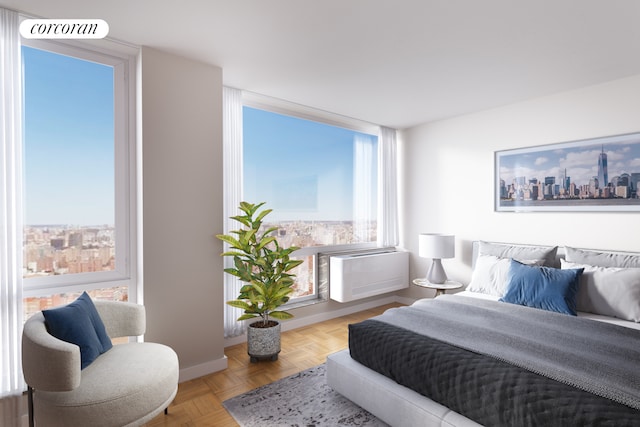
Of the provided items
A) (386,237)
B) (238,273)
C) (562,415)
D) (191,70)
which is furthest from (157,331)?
(386,237)

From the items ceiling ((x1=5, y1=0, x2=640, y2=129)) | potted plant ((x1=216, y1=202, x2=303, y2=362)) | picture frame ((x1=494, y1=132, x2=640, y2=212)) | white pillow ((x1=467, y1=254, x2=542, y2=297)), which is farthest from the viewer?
white pillow ((x1=467, y1=254, x2=542, y2=297))

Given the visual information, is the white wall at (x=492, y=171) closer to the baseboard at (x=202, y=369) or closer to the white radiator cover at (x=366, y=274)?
the white radiator cover at (x=366, y=274)

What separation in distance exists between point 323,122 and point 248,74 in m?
1.51

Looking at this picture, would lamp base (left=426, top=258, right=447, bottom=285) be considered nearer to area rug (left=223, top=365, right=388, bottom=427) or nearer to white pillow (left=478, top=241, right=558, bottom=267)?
white pillow (left=478, top=241, right=558, bottom=267)

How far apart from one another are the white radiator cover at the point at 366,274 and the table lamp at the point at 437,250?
0.64m

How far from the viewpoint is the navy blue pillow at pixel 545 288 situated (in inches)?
107

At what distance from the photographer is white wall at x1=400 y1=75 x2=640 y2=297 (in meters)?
3.21

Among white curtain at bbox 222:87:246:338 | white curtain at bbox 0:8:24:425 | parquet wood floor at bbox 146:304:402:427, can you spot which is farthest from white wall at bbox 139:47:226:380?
white curtain at bbox 0:8:24:425

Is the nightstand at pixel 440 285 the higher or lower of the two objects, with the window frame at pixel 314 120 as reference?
lower

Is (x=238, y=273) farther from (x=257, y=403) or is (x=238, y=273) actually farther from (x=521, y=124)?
(x=521, y=124)

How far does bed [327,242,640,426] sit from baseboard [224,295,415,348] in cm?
141

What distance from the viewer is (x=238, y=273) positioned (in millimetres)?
3037

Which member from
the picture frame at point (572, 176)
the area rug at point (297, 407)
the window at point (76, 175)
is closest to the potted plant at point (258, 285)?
the area rug at point (297, 407)

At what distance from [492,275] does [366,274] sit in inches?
61.8
